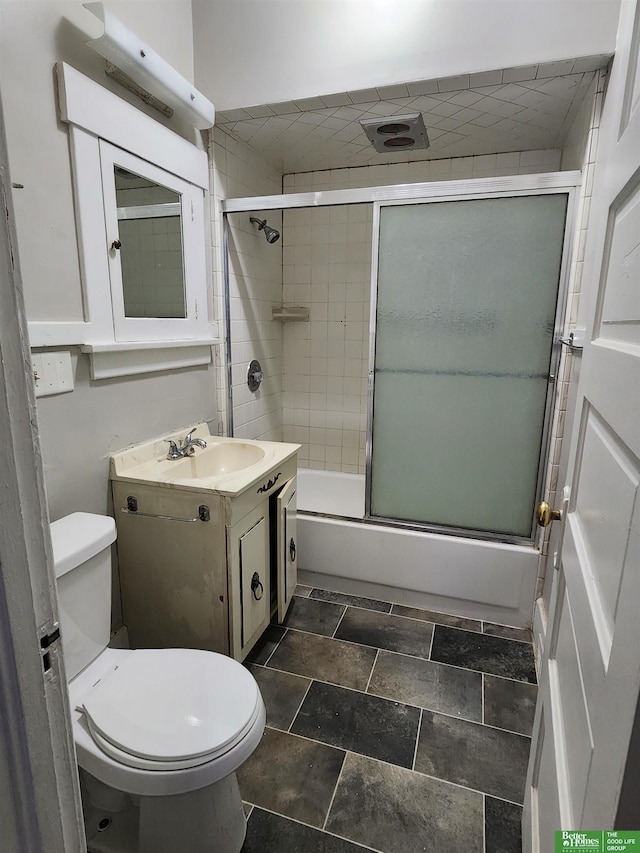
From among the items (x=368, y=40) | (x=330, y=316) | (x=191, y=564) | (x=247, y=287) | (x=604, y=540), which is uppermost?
(x=368, y=40)

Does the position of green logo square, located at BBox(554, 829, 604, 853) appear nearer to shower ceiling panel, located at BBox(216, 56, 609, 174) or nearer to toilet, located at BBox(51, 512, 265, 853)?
toilet, located at BBox(51, 512, 265, 853)

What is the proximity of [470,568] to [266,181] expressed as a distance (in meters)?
2.50

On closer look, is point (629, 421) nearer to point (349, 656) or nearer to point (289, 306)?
point (349, 656)

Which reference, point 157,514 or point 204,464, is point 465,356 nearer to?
point 204,464

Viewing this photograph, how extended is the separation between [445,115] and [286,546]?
2.10 m

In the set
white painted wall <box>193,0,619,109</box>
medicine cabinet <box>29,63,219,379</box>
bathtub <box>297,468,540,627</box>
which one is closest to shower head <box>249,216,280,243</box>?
medicine cabinet <box>29,63,219,379</box>

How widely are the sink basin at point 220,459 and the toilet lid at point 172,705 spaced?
0.78 m

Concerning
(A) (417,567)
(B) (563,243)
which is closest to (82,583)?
(A) (417,567)

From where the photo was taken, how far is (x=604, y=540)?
67 centimetres

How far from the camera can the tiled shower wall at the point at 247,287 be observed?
235 centimetres

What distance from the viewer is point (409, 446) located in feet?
7.61

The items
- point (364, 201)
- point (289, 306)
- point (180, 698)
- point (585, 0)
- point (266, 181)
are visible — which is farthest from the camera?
point (289, 306)

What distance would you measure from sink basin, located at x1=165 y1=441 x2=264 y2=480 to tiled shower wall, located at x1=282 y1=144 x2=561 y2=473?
1.30 m

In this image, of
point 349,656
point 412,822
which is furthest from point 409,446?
point 412,822
